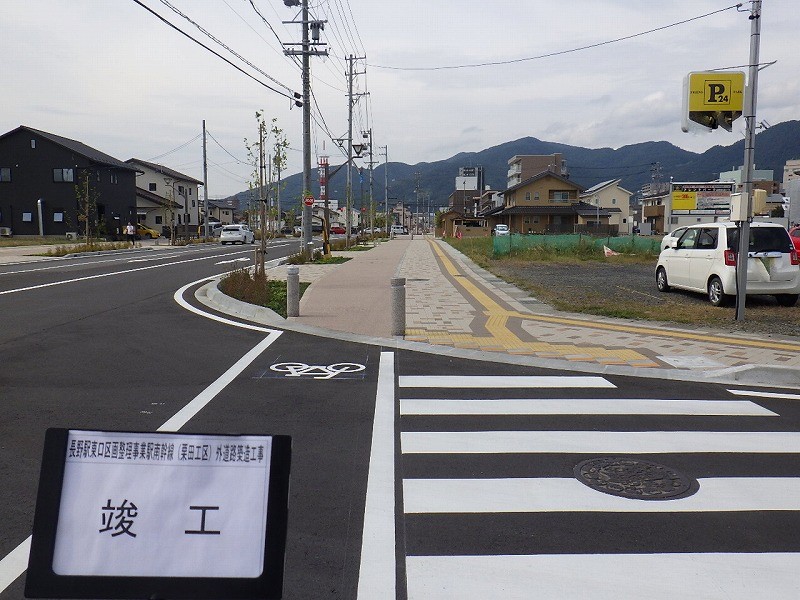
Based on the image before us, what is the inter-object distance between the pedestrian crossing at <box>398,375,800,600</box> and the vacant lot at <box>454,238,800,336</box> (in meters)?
5.02

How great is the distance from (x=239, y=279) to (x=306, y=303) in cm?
281

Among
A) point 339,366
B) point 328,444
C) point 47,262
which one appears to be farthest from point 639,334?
point 47,262

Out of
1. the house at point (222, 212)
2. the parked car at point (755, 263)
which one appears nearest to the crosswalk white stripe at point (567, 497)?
the parked car at point (755, 263)

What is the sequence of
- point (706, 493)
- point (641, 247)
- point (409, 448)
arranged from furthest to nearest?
point (641, 247) → point (409, 448) → point (706, 493)

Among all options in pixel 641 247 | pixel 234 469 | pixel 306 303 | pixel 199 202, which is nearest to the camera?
pixel 234 469

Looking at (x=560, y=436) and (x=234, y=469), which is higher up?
(x=234, y=469)

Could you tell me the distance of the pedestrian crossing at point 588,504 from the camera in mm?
3342

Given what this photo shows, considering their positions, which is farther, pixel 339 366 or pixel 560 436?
pixel 339 366

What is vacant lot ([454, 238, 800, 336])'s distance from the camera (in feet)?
37.2

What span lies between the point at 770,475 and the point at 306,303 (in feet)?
33.0

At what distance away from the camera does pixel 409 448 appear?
526cm

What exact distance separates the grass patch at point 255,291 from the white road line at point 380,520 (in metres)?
7.03

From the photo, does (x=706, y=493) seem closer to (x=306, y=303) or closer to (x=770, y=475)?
(x=770, y=475)

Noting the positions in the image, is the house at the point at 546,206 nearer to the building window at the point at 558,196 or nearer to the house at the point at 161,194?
the building window at the point at 558,196
